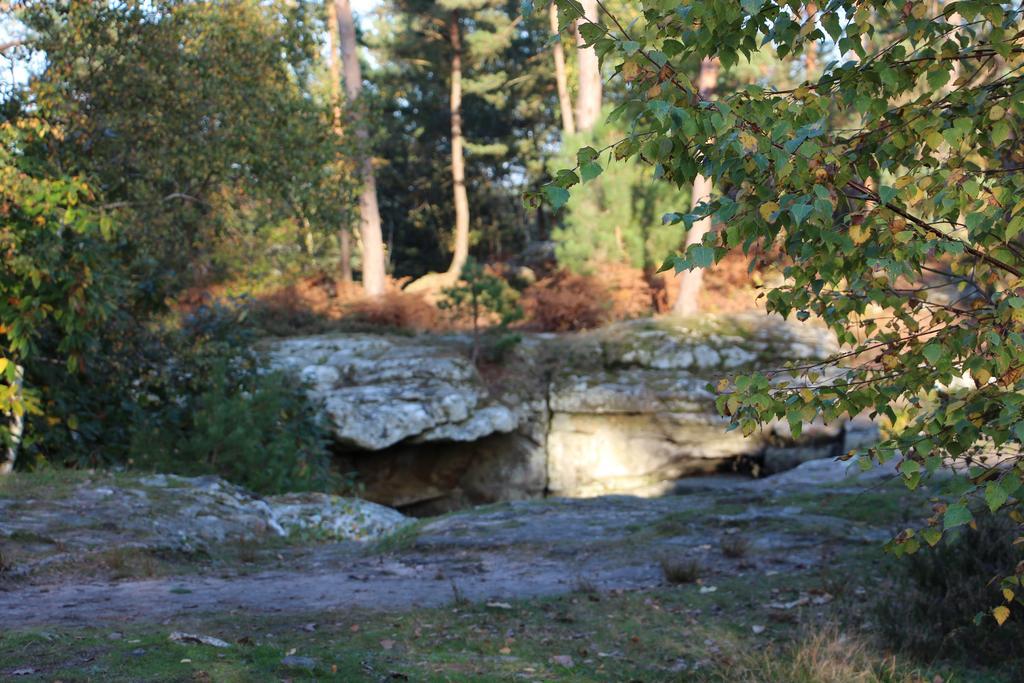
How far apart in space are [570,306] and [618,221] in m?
2.67

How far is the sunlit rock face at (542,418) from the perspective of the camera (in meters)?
15.6

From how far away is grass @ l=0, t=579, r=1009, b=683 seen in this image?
4.38 metres

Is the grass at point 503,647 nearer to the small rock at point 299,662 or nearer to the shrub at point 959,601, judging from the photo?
the small rock at point 299,662

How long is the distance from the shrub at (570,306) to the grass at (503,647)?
1369 centimetres

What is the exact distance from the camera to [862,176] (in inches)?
137

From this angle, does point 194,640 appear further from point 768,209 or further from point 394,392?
point 394,392

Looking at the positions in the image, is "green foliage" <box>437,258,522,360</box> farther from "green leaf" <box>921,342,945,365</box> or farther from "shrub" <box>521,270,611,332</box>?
"green leaf" <box>921,342,945,365</box>

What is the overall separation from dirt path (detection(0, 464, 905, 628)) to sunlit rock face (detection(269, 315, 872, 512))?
5856 millimetres

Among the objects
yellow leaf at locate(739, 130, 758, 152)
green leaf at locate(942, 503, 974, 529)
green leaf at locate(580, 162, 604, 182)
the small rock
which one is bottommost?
the small rock

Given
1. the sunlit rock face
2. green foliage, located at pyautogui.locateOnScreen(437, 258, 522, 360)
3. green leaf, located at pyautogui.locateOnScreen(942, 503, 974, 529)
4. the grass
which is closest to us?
green leaf, located at pyautogui.locateOnScreen(942, 503, 974, 529)

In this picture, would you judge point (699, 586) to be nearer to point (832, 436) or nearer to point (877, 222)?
point (877, 222)

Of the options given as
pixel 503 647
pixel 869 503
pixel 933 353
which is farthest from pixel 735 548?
pixel 933 353

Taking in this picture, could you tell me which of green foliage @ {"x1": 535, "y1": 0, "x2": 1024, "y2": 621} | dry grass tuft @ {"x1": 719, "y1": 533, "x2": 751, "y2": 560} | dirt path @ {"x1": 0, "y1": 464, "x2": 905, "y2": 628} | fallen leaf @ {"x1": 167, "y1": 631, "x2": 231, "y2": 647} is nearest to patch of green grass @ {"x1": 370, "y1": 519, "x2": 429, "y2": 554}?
dirt path @ {"x1": 0, "y1": 464, "x2": 905, "y2": 628}

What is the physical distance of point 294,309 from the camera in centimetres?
2002
